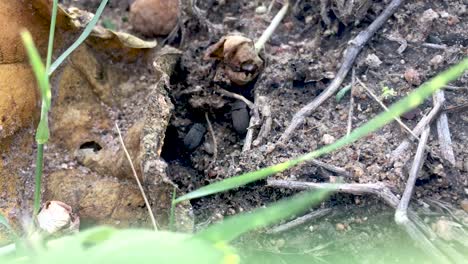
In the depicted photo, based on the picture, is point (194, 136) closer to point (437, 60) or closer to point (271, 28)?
point (271, 28)

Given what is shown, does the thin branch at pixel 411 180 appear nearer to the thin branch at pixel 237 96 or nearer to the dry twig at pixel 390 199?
the dry twig at pixel 390 199

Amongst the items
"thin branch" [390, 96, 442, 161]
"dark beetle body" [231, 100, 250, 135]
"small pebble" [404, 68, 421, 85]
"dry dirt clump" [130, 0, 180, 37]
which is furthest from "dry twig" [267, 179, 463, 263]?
"dry dirt clump" [130, 0, 180, 37]

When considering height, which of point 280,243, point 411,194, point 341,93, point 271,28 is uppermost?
point 271,28

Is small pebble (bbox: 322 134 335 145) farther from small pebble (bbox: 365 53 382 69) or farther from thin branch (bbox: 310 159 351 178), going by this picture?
small pebble (bbox: 365 53 382 69)

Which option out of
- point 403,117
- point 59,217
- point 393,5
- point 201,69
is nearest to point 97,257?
point 59,217

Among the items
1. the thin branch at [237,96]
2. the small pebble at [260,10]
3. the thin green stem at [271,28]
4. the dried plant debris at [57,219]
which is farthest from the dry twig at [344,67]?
the dried plant debris at [57,219]

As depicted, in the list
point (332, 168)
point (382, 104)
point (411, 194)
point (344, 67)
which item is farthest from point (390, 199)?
point (344, 67)
